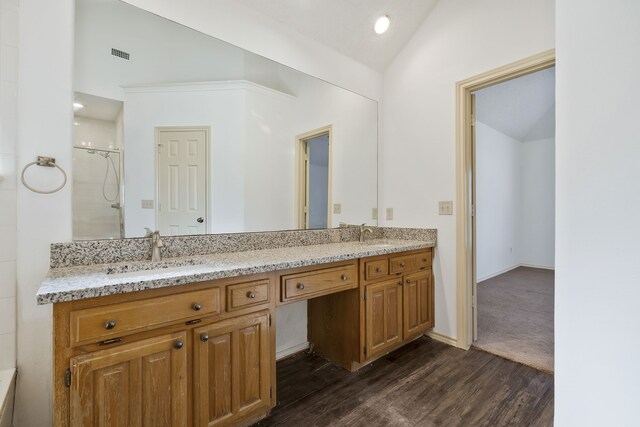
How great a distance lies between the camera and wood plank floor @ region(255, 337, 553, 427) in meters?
1.57

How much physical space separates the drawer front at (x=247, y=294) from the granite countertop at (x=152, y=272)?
7 centimetres

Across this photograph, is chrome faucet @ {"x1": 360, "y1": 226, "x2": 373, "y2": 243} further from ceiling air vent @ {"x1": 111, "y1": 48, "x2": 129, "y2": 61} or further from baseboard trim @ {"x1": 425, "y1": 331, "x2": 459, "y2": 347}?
ceiling air vent @ {"x1": 111, "y1": 48, "x2": 129, "y2": 61}

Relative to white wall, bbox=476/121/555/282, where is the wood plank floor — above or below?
below

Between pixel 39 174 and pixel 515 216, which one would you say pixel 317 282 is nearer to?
pixel 39 174

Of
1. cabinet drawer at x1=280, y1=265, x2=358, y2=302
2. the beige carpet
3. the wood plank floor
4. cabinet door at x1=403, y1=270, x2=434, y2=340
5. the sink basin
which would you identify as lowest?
the wood plank floor

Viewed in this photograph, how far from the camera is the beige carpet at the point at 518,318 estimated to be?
7.50ft

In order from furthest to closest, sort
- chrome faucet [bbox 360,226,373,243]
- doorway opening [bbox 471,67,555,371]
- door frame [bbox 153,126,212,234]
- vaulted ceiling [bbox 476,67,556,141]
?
vaulted ceiling [bbox 476,67,556,141]
doorway opening [bbox 471,67,555,371]
chrome faucet [bbox 360,226,373,243]
door frame [bbox 153,126,212,234]

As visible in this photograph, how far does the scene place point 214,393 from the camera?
1.33 metres

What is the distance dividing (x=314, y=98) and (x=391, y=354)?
83.9 inches

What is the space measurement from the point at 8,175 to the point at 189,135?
33.2 inches

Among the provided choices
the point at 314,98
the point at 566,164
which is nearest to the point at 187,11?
the point at 314,98

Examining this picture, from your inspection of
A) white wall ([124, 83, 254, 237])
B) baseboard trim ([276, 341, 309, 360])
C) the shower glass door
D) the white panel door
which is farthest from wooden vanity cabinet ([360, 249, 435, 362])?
the shower glass door

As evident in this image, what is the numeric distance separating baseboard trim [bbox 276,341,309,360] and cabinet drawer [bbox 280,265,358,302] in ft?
2.48

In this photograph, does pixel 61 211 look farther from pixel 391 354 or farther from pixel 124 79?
pixel 391 354
